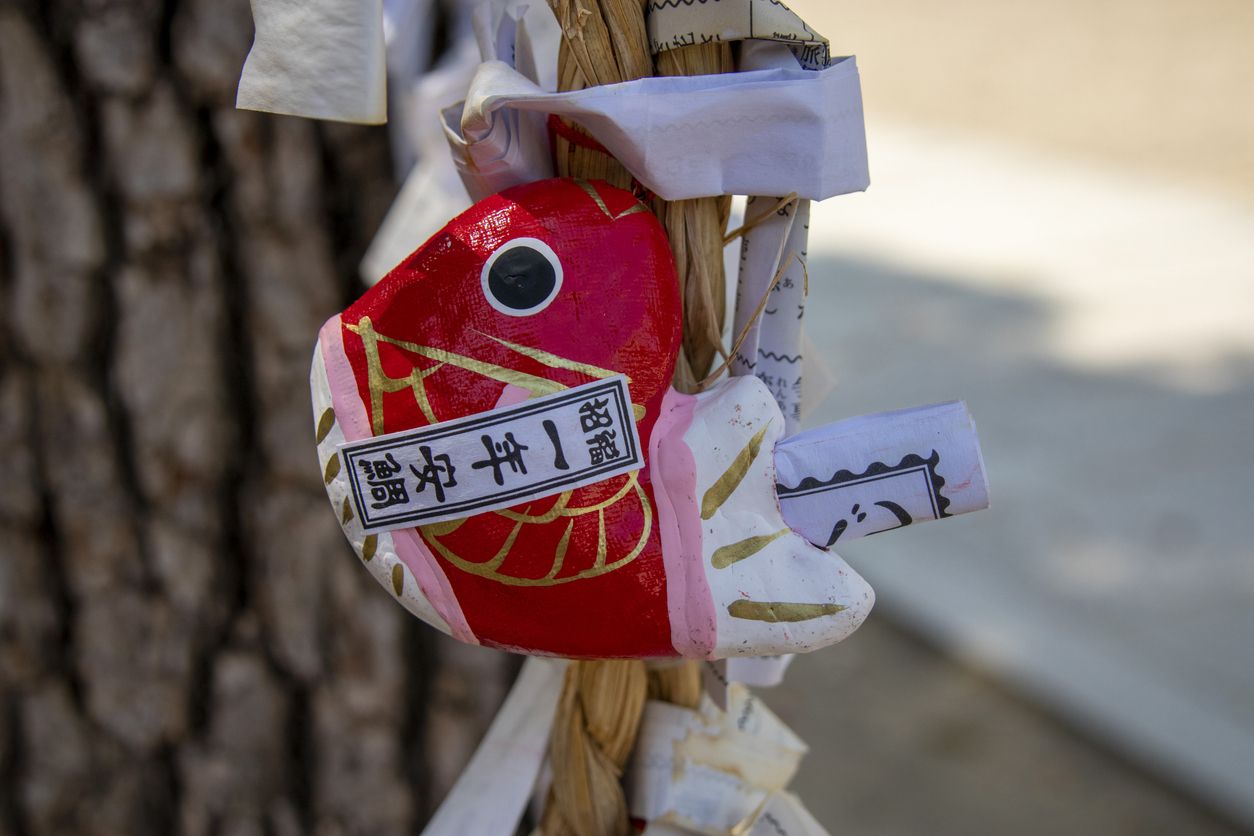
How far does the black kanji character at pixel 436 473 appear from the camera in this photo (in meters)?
0.37

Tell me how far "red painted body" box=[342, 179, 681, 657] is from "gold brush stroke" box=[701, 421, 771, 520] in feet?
0.06

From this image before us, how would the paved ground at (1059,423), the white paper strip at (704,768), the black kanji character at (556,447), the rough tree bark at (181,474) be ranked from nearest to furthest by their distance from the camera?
the black kanji character at (556,447)
the white paper strip at (704,768)
the rough tree bark at (181,474)
the paved ground at (1059,423)

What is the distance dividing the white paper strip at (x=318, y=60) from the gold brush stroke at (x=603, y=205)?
83 millimetres

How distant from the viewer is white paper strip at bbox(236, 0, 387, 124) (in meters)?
0.39

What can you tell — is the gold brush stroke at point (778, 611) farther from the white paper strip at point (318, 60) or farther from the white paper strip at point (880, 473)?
the white paper strip at point (318, 60)

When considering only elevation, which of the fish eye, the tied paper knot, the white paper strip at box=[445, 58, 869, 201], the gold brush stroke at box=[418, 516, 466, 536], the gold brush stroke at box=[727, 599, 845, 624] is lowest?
the tied paper knot

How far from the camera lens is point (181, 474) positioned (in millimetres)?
852

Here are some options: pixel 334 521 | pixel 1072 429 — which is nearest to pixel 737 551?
pixel 334 521

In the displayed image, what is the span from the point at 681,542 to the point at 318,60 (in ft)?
0.71

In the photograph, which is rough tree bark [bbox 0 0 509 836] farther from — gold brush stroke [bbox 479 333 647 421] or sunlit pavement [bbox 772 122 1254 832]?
sunlit pavement [bbox 772 122 1254 832]

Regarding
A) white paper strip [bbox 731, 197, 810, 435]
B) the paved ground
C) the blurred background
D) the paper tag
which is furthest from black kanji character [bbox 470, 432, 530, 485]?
the paved ground

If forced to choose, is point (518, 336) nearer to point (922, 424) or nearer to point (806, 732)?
point (922, 424)

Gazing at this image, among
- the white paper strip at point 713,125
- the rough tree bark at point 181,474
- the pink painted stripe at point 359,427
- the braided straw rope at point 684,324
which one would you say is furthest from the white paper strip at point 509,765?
the rough tree bark at point 181,474

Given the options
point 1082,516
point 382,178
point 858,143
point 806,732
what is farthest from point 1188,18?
point 858,143
